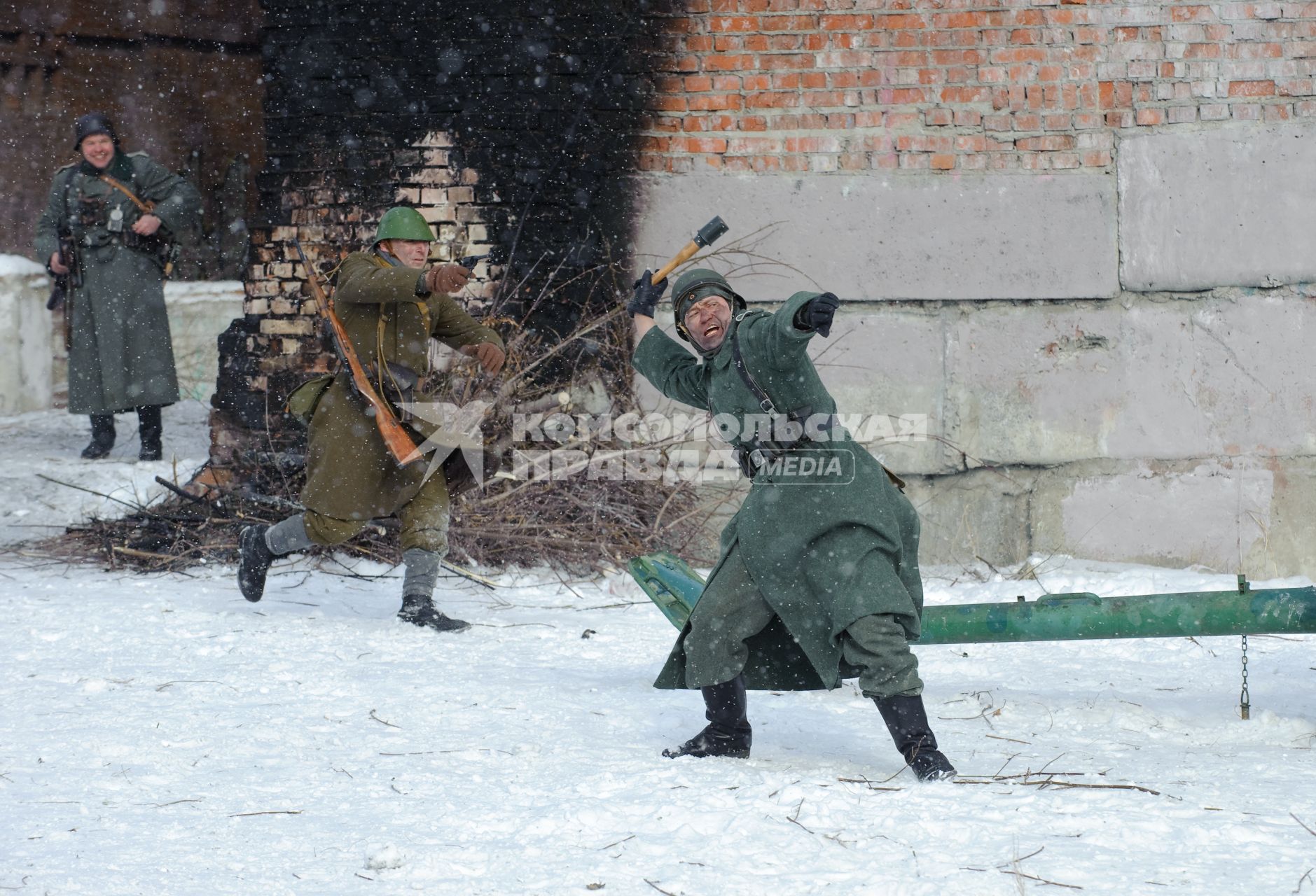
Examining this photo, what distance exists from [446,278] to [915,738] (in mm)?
2218

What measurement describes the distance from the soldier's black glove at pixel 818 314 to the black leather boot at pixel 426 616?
2310 millimetres

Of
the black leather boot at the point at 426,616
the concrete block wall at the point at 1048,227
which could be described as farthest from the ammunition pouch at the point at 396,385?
the concrete block wall at the point at 1048,227

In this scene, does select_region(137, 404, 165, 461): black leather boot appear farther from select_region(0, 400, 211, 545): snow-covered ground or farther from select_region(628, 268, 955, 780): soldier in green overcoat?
select_region(628, 268, 955, 780): soldier in green overcoat

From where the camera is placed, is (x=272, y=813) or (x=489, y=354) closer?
(x=272, y=813)

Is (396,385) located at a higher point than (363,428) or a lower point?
higher

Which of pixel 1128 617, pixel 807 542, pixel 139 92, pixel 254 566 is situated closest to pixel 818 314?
pixel 807 542

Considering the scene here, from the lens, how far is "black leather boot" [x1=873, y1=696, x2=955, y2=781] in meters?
3.21

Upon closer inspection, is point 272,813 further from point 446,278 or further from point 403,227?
point 403,227

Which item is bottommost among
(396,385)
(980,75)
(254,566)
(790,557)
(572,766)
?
(572,766)

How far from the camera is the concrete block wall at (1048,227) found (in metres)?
5.89

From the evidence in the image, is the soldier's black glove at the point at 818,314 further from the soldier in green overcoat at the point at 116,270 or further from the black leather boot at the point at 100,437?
the black leather boot at the point at 100,437

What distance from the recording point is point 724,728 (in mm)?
3488

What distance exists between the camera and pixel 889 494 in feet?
11.1

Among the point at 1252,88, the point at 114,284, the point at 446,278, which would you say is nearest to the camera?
the point at 446,278
